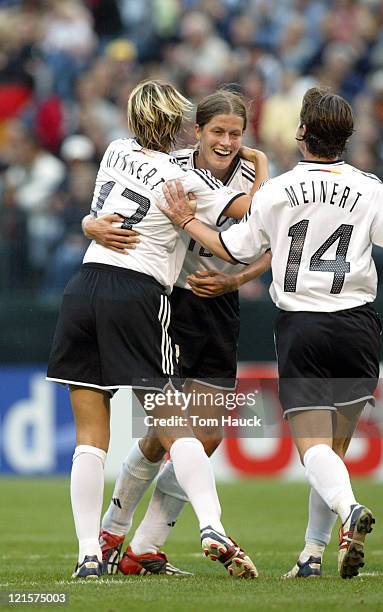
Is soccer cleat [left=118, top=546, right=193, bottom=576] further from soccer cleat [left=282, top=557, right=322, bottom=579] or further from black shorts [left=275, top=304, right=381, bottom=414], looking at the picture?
black shorts [left=275, top=304, right=381, bottom=414]

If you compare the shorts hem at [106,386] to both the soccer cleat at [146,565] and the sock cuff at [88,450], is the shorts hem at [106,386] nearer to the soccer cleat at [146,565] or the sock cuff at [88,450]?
the sock cuff at [88,450]

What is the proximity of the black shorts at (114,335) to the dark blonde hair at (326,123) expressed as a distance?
977 millimetres

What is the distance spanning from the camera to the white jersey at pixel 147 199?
5855 mm

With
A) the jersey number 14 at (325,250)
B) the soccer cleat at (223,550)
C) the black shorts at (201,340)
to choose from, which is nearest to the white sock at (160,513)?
the black shorts at (201,340)

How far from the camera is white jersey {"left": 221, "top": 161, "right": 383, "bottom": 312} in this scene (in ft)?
18.1

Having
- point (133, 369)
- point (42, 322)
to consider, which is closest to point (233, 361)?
point (133, 369)

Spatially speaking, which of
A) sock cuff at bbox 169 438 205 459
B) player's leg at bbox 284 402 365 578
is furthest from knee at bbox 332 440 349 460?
sock cuff at bbox 169 438 205 459

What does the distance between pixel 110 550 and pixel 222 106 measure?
7.42 feet

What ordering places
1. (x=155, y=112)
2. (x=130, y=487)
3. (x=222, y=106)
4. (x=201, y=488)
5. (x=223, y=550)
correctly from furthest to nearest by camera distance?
1. (x=130, y=487)
2. (x=222, y=106)
3. (x=155, y=112)
4. (x=201, y=488)
5. (x=223, y=550)

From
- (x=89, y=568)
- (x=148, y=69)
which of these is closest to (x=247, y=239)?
(x=89, y=568)

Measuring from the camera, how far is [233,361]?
21.6 ft

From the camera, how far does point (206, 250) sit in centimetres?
641

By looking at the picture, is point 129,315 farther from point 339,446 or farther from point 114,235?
point 339,446

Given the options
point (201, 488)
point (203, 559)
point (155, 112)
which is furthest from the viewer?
point (203, 559)
